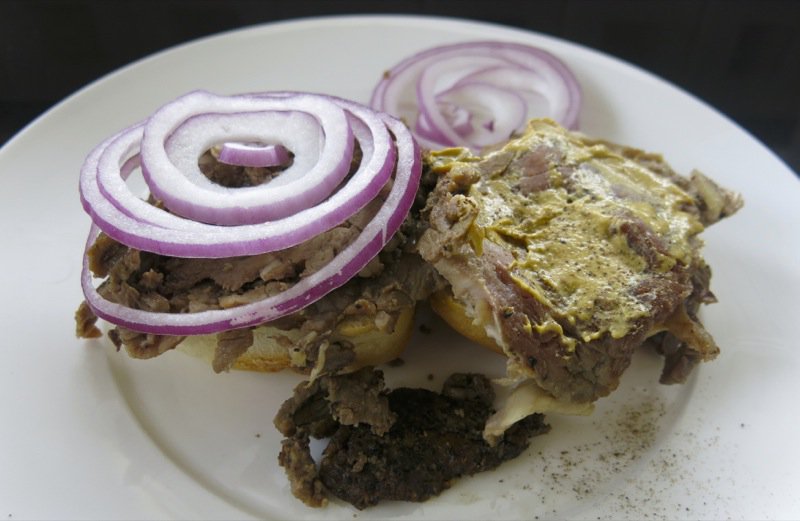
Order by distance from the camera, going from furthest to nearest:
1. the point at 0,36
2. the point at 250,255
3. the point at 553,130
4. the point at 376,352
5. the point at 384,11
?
1. the point at 384,11
2. the point at 0,36
3. the point at 553,130
4. the point at 376,352
5. the point at 250,255

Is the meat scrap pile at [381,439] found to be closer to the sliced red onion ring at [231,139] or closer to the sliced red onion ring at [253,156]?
the sliced red onion ring at [231,139]

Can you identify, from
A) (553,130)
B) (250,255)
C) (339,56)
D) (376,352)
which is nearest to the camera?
(250,255)

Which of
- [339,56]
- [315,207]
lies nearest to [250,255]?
[315,207]

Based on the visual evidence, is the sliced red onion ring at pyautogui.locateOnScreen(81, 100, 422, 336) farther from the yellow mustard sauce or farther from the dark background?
the dark background

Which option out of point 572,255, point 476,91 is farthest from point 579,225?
point 476,91

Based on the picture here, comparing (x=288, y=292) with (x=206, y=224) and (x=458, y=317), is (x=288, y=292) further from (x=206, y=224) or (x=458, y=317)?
(x=458, y=317)

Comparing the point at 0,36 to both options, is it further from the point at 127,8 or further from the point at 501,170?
the point at 501,170
